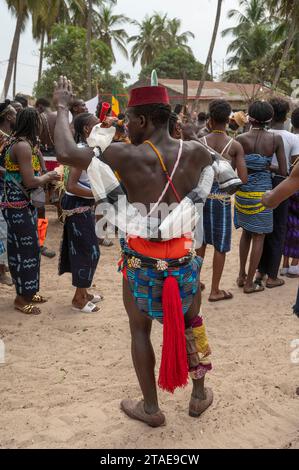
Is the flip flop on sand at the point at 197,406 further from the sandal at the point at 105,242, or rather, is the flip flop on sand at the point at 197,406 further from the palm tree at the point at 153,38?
the palm tree at the point at 153,38

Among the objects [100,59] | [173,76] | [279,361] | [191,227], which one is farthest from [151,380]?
[173,76]

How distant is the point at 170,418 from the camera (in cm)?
305

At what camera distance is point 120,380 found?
3512 mm

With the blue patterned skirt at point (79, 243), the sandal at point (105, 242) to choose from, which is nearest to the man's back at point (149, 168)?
the blue patterned skirt at point (79, 243)

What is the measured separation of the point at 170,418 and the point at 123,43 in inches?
1454

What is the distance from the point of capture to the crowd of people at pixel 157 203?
2641 millimetres

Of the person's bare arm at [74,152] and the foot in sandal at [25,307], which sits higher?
the person's bare arm at [74,152]

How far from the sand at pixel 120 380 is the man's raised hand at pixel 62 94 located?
1834 millimetres

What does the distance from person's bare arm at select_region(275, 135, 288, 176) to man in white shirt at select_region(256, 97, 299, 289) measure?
16 cm

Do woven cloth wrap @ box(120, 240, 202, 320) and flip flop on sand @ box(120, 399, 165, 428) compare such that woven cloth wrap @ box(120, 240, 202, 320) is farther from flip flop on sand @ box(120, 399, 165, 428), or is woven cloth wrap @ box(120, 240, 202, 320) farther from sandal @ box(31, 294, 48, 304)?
sandal @ box(31, 294, 48, 304)

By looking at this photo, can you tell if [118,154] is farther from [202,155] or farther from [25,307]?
[25,307]

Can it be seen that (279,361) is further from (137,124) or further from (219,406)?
(137,124)

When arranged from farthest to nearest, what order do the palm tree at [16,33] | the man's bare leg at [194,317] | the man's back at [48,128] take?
the palm tree at [16,33] → the man's back at [48,128] → the man's bare leg at [194,317]
